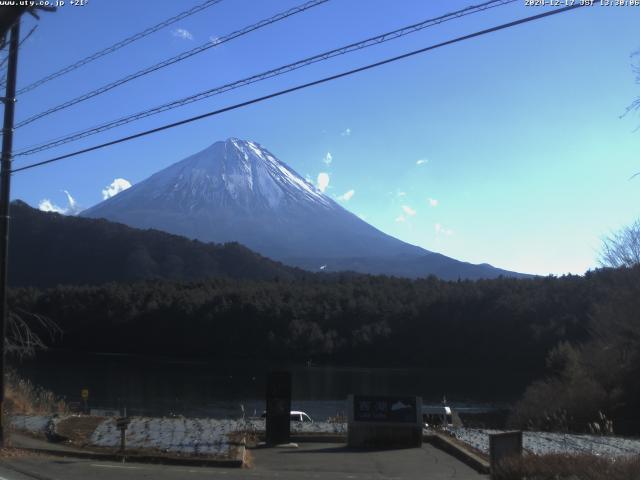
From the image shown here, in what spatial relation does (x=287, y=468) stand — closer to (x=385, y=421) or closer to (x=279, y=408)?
(x=279, y=408)

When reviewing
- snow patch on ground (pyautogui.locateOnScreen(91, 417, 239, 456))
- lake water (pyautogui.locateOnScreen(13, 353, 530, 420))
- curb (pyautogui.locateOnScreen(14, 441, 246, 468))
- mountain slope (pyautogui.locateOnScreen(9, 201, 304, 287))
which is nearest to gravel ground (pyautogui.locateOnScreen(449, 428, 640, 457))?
curb (pyautogui.locateOnScreen(14, 441, 246, 468))

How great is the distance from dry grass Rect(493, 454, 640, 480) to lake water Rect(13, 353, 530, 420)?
2948 cm

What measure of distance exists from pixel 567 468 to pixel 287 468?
4907 mm

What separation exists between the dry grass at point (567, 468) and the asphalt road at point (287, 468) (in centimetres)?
205

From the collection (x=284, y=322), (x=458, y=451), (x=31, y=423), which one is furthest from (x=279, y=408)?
(x=284, y=322)

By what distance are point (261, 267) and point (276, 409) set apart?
12561cm

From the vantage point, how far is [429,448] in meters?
14.5

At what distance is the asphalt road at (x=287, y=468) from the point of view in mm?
10852

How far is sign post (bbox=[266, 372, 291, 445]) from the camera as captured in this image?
564 inches

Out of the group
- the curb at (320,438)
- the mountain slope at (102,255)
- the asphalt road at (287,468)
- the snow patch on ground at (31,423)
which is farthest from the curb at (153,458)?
the mountain slope at (102,255)

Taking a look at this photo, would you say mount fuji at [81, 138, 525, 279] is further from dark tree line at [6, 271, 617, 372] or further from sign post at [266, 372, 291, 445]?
sign post at [266, 372, 291, 445]

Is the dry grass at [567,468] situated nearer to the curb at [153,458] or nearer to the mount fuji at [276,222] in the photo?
the curb at [153,458]

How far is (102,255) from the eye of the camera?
126812 mm

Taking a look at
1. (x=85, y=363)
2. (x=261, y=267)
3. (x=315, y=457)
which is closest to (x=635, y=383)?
(x=315, y=457)
